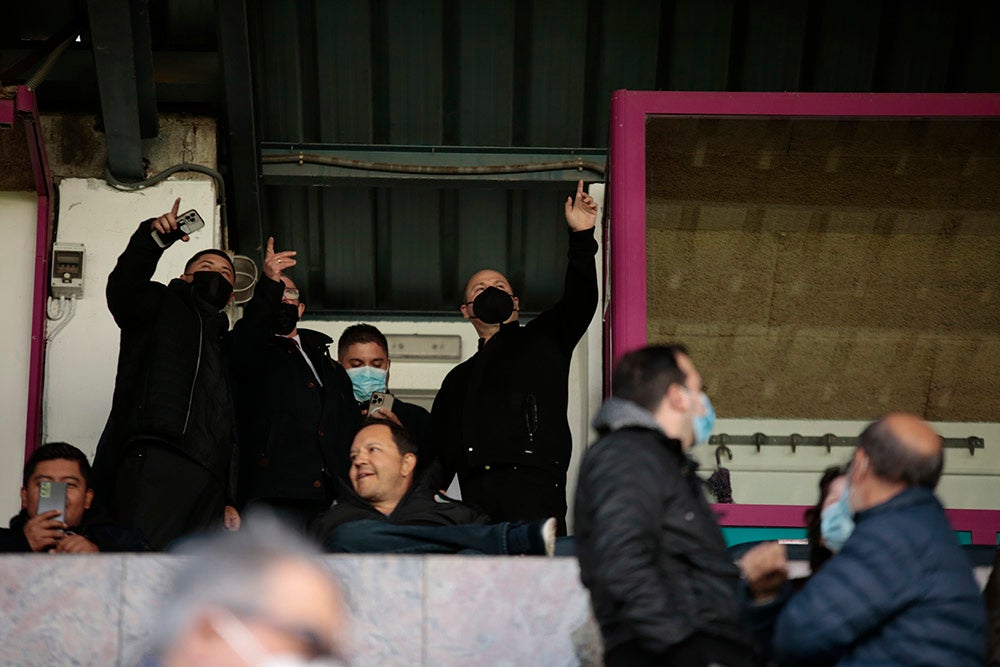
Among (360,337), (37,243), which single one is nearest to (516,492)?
(360,337)

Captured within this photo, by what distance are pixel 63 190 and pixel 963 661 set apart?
16.5 feet

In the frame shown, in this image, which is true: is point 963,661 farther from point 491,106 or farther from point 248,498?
point 491,106

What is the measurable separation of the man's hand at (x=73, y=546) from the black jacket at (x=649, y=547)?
1852mm

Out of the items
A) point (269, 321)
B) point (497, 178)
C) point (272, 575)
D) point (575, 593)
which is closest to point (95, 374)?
point (269, 321)

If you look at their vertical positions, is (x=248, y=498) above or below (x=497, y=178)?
below

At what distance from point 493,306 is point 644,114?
1354mm

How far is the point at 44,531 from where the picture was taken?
432 centimetres

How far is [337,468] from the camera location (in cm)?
496

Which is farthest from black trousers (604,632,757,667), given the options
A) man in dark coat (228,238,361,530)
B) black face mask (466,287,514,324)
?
black face mask (466,287,514,324)

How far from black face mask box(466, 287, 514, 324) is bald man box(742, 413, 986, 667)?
2.25 m

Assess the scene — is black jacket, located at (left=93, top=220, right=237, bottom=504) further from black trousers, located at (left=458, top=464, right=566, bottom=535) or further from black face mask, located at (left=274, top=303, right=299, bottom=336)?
black trousers, located at (left=458, top=464, right=566, bottom=535)

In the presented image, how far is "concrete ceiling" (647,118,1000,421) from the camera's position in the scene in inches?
239

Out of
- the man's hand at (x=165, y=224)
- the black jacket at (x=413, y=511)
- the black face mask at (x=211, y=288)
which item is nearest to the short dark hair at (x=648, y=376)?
the black jacket at (x=413, y=511)

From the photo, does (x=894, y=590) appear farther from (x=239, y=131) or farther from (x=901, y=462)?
(x=239, y=131)
